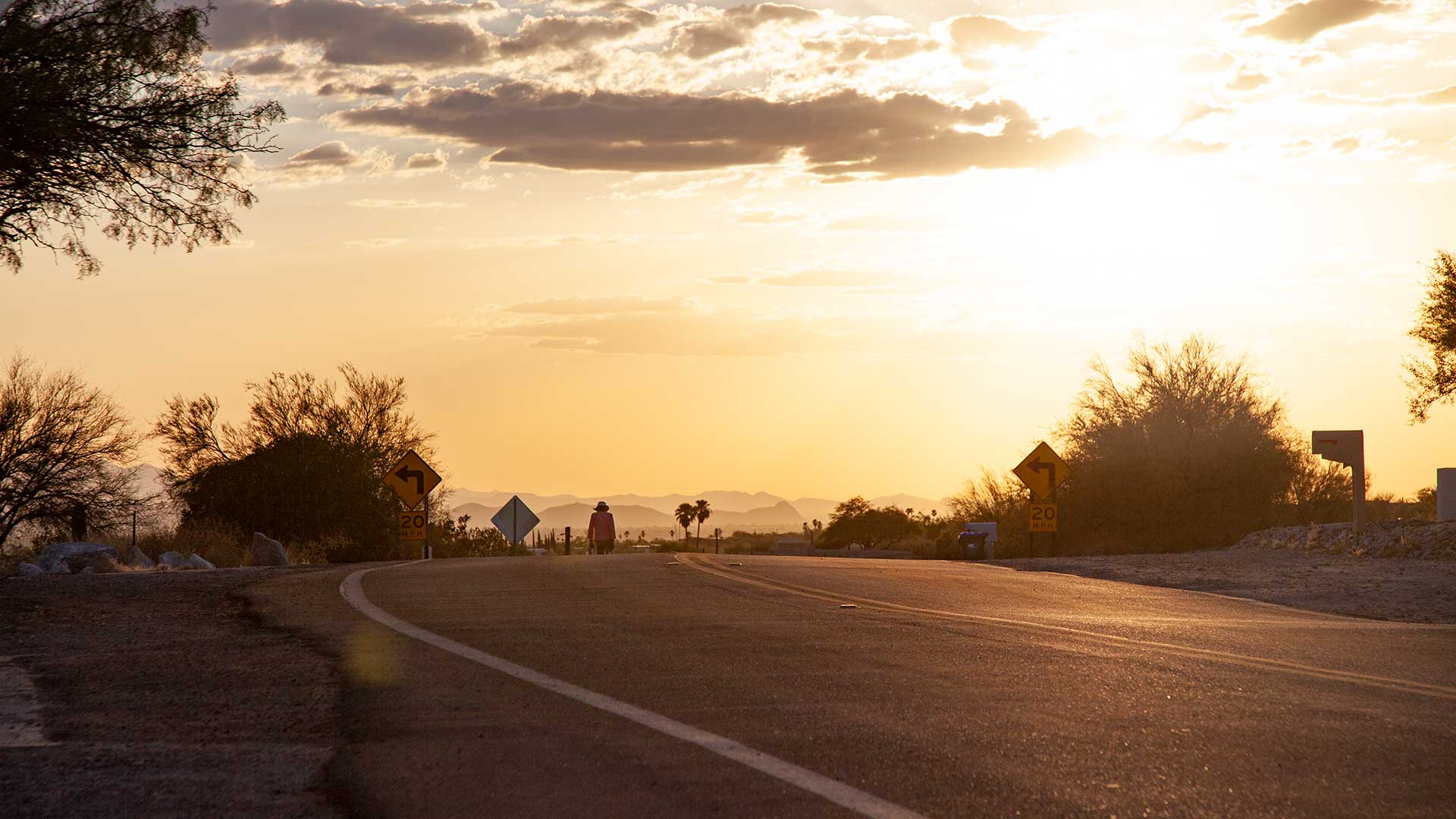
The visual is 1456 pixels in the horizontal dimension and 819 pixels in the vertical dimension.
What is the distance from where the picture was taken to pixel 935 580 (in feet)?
58.3

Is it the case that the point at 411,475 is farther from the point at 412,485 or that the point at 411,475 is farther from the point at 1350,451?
the point at 1350,451

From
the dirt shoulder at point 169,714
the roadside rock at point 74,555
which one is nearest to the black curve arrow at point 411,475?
the roadside rock at point 74,555

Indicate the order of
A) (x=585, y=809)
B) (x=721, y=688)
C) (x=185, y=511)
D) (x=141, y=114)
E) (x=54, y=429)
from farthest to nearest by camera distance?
1. (x=185, y=511)
2. (x=54, y=429)
3. (x=141, y=114)
4. (x=721, y=688)
5. (x=585, y=809)

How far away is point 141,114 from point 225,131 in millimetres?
1173

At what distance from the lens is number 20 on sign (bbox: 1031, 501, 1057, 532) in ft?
102

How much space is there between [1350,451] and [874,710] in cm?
2215

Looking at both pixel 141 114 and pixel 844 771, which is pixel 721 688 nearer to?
pixel 844 771

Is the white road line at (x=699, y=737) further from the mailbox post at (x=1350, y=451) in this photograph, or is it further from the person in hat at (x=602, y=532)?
the person in hat at (x=602, y=532)

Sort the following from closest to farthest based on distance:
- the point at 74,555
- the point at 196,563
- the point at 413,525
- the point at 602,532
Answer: the point at 74,555
the point at 196,563
the point at 413,525
the point at 602,532

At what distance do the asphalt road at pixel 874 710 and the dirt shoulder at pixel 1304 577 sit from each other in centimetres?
272

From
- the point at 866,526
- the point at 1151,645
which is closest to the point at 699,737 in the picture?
the point at 1151,645

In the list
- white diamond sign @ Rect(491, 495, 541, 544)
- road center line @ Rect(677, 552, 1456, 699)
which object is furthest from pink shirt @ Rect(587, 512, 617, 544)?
road center line @ Rect(677, 552, 1456, 699)

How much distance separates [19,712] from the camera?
7688 millimetres

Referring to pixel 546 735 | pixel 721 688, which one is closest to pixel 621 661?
pixel 721 688
